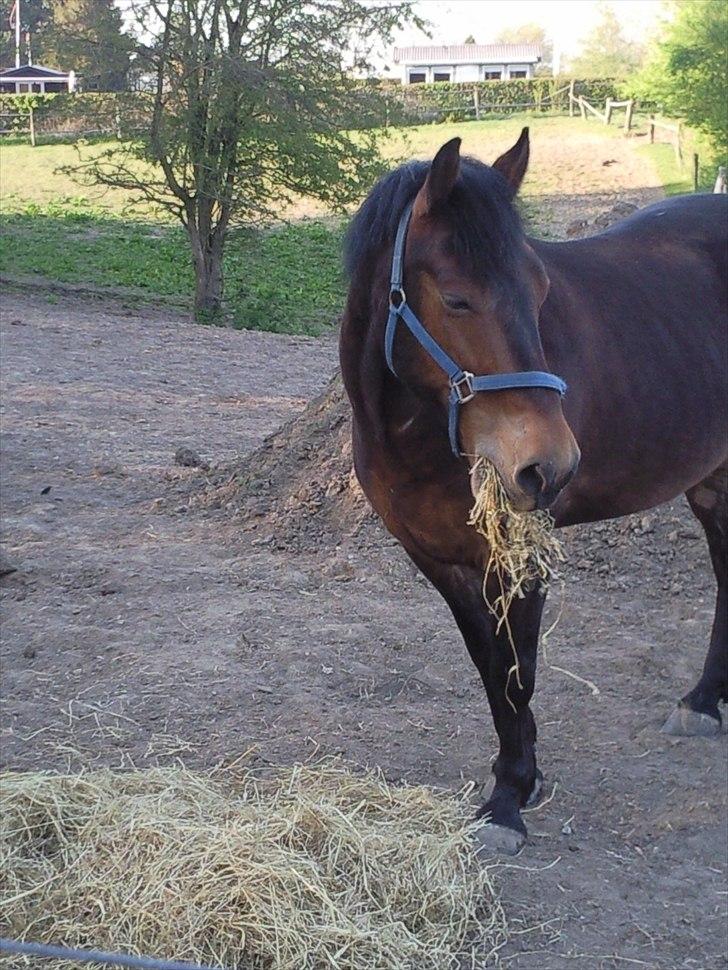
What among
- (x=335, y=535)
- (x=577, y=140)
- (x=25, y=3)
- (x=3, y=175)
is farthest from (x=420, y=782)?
(x=25, y=3)

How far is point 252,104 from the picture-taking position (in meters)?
14.8

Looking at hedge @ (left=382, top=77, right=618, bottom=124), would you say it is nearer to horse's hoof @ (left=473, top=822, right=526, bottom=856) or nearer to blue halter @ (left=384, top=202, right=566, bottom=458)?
horse's hoof @ (left=473, top=822, right=526, bottom=856)

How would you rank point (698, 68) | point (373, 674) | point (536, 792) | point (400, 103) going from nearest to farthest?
point (536, 792) < point (373, 674) < point (400, 103) < point (698, 68)

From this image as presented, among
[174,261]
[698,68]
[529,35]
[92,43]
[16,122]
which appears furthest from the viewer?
[529,35]

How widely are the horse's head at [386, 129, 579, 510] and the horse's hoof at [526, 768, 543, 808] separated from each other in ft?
4.88

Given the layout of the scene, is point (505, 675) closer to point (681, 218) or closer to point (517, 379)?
point (517, 379)

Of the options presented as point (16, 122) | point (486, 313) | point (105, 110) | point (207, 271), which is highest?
point (16, 122)

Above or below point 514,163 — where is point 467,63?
above

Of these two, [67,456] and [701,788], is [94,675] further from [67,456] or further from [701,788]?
[67,456]

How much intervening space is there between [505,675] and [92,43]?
13.4 meters

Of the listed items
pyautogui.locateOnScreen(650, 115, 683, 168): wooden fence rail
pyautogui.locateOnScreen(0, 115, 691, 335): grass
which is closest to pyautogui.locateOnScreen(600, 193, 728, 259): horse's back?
pyautogui.locateOnScreen(0, 115, 691, 335): grass

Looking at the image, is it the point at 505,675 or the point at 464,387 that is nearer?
the point at 464,387

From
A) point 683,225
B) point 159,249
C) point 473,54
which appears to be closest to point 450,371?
point 683,225

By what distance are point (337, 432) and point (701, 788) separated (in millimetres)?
3359
